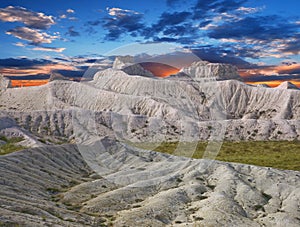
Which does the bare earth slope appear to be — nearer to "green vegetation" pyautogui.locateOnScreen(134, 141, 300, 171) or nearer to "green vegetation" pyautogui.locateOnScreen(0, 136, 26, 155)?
"green vegetation" pyautogui.locateOnScreen(0, 136, 26, 155)

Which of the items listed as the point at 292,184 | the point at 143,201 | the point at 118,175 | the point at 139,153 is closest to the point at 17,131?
the point at 139,153

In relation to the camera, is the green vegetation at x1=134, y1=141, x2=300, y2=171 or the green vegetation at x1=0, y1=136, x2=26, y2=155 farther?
the green vegetation at x1=134, y1=141, x2=300, y2=171

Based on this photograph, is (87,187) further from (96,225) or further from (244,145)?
(244,145)

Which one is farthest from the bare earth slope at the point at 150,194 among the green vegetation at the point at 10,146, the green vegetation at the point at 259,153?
the green vegetation at the point at 259,153

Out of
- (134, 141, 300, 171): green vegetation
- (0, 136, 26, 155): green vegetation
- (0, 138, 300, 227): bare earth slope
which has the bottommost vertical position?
(134, 141, 300, 171): green vegetation

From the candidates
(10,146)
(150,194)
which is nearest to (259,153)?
(150,194)

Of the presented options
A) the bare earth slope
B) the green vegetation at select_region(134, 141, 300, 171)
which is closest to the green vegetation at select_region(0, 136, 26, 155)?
the bare earth slope
